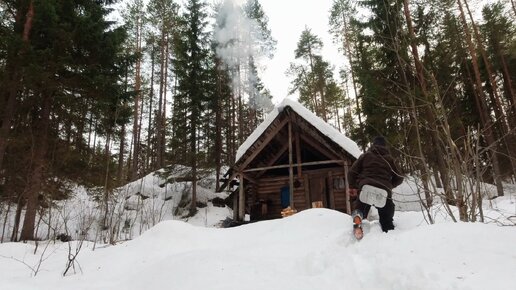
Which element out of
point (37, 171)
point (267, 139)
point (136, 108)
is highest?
point (136, 108)

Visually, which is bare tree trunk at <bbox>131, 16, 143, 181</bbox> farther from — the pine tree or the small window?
the small window

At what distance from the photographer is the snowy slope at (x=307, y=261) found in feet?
9.01

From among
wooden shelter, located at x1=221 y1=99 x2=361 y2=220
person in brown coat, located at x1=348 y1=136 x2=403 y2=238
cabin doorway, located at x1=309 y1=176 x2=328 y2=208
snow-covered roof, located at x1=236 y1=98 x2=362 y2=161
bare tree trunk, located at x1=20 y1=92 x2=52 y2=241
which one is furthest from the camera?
cabin doorway, located at x1=309 y1=176 x2=328 y2=208

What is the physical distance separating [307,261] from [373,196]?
1.54 meters

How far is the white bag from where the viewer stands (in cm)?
439

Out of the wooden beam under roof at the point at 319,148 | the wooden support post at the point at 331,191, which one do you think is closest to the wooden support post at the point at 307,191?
the wooden support post at the point at 331,191

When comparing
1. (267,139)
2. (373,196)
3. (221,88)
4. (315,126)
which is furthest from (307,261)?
(221,88)

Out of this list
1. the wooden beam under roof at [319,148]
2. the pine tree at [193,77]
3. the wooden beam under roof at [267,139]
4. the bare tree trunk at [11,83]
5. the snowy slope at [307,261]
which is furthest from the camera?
the pine tree at [193,77]

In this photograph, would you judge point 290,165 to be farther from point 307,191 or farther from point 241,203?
point 307,191

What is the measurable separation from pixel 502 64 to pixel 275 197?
711 inches

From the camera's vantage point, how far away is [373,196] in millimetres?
4488

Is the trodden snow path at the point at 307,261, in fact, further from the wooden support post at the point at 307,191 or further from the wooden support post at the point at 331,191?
the wooden support post at the point at 307,191

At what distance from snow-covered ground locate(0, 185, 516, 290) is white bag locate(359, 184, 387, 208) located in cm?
38

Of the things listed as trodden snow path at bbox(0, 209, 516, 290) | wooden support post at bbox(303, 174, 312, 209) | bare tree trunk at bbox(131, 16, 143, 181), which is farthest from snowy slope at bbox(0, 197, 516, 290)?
bare tree trunk at bbox(131, 16, 143, 181)
